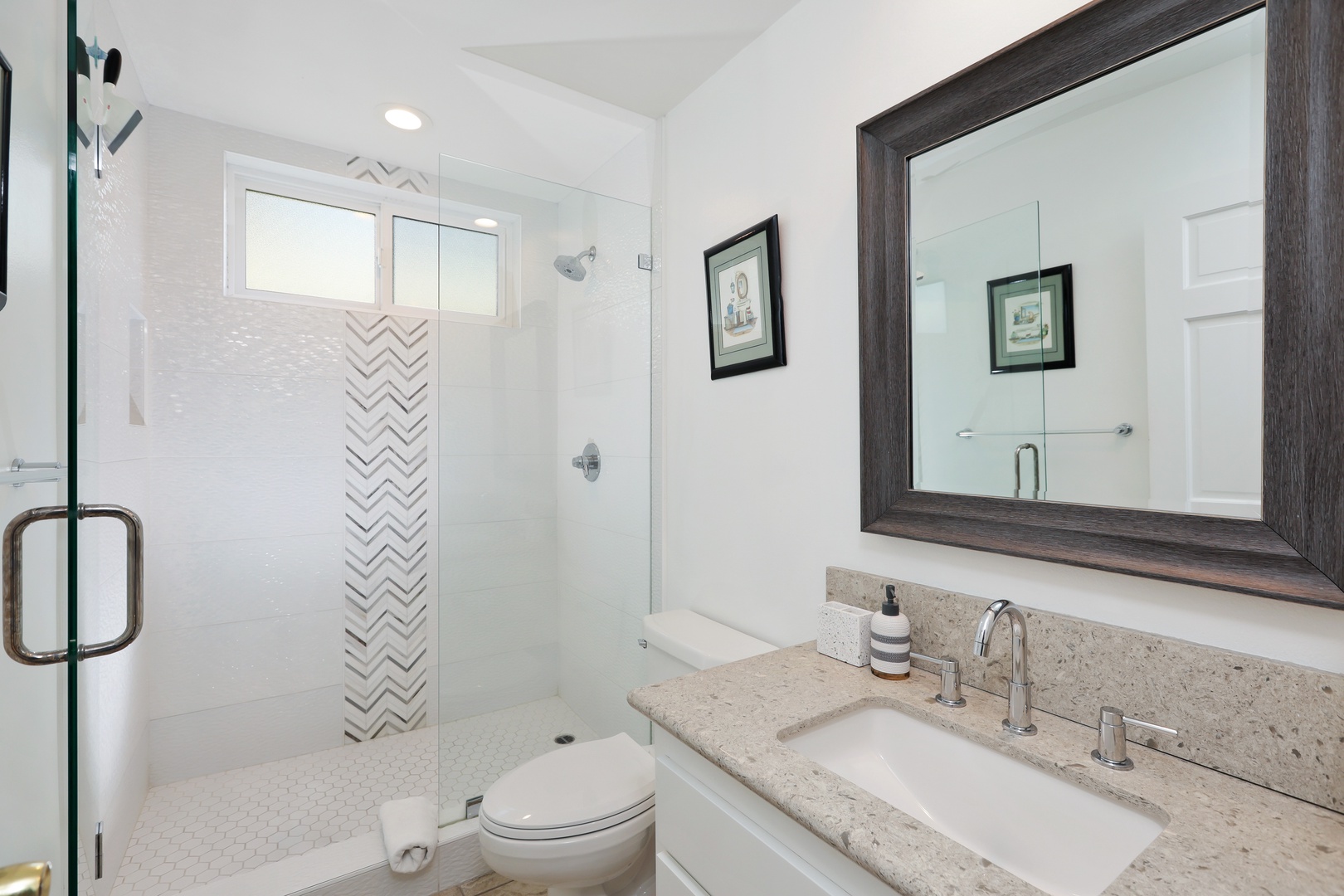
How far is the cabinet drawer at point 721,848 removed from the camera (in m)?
0.78

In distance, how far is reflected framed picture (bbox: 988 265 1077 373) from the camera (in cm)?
96

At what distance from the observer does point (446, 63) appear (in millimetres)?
1730

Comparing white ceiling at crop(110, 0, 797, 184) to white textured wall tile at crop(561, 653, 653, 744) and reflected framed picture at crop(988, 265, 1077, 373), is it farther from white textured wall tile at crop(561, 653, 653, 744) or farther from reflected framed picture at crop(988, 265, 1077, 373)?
white textured wall tile at crop(561, 653, 653, 744)

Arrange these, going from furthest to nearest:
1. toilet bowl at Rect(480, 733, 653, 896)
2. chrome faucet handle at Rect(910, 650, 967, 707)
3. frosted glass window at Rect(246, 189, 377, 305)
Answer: frosted glass window at Rect(246, 189, 377, 305), toilet bowl at Rect(480, 733, 653, 896), chrome faucet handle at Rect(910, 650, 967, 707)

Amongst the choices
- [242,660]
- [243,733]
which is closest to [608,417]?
[242,660]

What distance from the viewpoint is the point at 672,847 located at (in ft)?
3.34

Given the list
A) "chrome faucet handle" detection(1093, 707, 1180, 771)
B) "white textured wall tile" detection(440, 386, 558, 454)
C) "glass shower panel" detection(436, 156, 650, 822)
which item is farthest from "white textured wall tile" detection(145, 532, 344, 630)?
"chrome faucet handle" detection(1093, 707, 1180, 771)

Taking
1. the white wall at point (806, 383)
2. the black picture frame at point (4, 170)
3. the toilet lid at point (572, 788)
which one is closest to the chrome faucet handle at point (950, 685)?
the white wall at point (806, 383)

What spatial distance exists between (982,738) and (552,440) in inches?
53.0

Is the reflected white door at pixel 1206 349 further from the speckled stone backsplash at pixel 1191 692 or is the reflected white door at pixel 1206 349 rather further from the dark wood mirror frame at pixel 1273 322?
the speckled stone backsplash at pixel 1191 692

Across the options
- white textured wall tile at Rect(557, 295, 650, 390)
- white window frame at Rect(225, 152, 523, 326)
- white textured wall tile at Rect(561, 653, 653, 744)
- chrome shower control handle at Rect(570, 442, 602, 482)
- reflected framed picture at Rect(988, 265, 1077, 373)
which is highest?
white window frame at Rect(225, 152, 523, 326)

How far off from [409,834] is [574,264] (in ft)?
5.50

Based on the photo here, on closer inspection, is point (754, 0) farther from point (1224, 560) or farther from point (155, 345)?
point (155, 345)

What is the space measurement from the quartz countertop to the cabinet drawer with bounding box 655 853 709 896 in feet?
0.81
